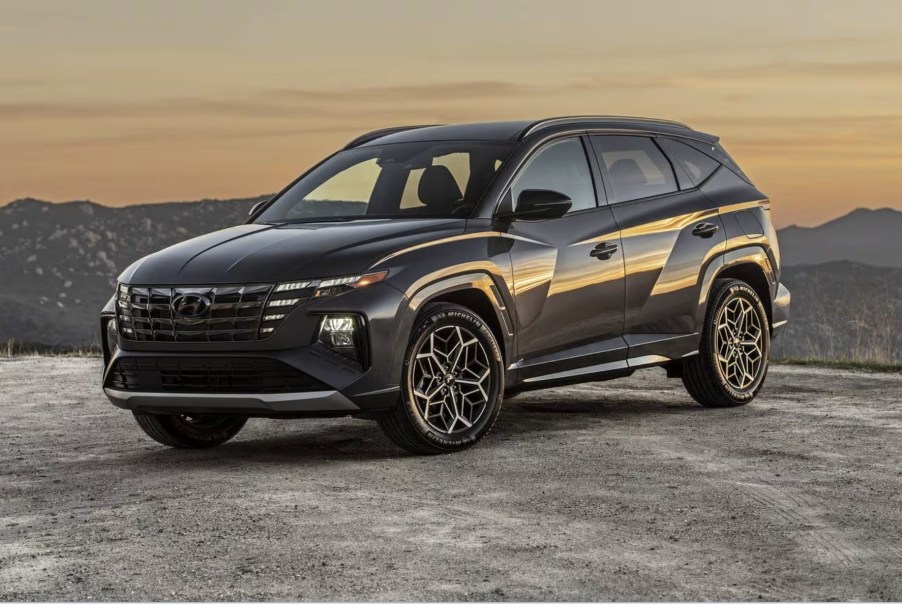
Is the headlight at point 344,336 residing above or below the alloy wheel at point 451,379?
above

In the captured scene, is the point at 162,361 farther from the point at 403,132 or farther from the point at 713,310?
the point at 713,310

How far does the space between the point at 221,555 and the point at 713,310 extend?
18.6 ft

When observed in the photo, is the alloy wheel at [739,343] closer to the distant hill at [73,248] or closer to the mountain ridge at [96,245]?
the distant hill at [73,248]

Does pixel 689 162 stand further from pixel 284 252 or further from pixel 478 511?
pixel 478 511

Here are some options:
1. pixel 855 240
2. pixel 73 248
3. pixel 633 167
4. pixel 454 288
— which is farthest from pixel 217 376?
pixel 855 240

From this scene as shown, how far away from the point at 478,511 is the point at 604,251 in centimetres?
324

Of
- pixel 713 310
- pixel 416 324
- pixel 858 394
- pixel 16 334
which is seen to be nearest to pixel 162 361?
pixel 416 324

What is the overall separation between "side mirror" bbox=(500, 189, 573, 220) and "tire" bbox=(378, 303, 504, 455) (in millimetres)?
786

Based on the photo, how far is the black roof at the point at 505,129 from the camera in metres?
9.91

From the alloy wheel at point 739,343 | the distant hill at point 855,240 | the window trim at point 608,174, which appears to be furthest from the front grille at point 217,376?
the distant hill at point 855,240

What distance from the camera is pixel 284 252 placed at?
8.52 m

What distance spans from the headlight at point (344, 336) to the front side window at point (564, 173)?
5.97ft

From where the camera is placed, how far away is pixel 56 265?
10744 centimetres

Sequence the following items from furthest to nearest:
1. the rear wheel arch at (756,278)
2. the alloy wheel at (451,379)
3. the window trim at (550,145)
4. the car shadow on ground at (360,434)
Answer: the rear wheel arch at (756,278) < the window trim at (550,145) < the car shadow on ground at (360,434) < the alloy wheel at (451,379)
